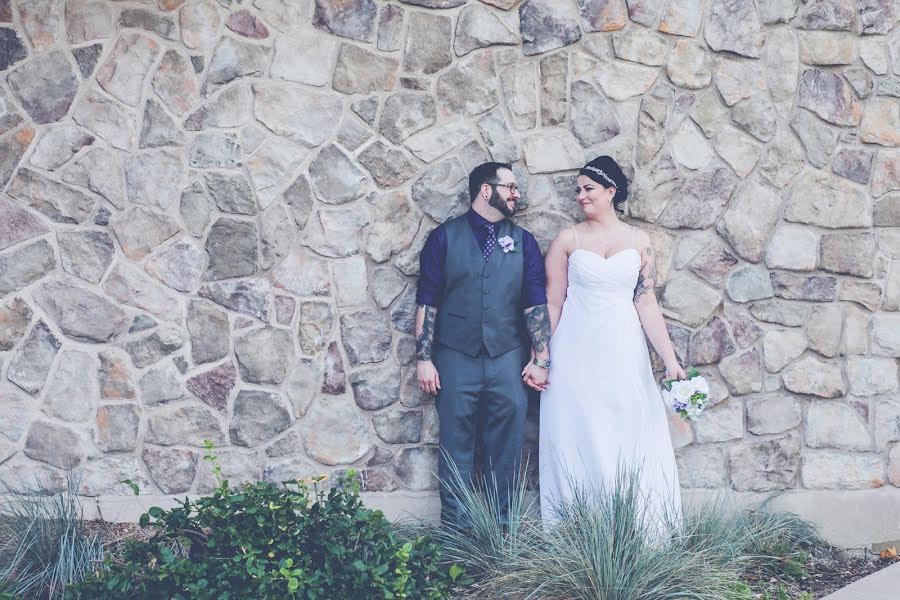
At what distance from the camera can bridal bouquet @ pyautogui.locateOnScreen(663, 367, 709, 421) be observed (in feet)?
16.0

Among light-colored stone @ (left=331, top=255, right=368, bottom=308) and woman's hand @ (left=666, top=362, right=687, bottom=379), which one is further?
light-colored stone @ (left=331, top=255, right=368, bottom=308)

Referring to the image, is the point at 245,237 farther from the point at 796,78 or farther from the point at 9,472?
the point at 796,78

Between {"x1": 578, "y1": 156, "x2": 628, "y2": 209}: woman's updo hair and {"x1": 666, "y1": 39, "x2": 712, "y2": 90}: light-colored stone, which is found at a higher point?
{"x1": 666, "y1": 39, "x2": 712, "y2": 90}: light-colored stone

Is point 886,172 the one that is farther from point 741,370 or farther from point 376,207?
point 376,207

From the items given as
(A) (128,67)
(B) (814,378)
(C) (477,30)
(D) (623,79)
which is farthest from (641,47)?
(A) (128,67)


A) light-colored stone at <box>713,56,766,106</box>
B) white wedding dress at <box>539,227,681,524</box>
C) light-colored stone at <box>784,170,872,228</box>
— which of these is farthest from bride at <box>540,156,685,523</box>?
light-colored stone at <box>784,170,872,228</box>

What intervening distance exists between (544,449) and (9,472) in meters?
2.87

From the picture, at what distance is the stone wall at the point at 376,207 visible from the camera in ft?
16.4

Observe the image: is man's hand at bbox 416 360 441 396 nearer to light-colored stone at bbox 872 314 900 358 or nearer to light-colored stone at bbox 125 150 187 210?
light-colored stone at bbox 125 150 187 210

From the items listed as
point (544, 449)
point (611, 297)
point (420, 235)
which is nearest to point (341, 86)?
point (420, 235)

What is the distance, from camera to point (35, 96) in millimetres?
4965

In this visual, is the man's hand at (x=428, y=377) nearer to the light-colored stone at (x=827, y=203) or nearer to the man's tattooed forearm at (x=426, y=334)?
the man's tattooed forearm at (x=426, y=334)

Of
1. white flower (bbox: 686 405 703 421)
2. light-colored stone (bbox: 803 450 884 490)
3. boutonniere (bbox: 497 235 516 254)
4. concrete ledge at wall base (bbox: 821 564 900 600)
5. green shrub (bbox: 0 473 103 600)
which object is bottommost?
concrete ledge at wall base (bbox: 821 564 900 600)

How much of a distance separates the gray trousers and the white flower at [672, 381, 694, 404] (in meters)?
0.79
